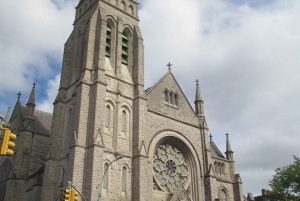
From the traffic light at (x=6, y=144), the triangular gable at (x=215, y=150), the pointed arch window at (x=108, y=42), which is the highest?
the pointed arch window at (x=108, y=42)

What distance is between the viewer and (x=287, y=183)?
2898cm

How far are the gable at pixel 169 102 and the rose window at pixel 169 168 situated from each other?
3.13m

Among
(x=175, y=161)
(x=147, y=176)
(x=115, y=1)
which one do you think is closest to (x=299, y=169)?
(x=175, y=161)

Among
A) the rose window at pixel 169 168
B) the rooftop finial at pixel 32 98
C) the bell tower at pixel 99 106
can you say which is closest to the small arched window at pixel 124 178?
the bell tower at pixel 99 106

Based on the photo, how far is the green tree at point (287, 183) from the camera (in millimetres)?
28500

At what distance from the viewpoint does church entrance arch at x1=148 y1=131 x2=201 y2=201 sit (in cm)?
2816

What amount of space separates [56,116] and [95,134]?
5.43 m

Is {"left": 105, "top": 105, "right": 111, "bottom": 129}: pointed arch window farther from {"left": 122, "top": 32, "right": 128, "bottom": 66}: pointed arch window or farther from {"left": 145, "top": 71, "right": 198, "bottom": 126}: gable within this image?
{"left": 122, "top": 32, "right": 128, "bottom": 66}: pointed arch window

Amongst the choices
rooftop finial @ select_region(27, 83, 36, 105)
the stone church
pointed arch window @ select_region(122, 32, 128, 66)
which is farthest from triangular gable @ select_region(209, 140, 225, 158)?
rooftop finial @ select_region(27, 83, 36, 105)

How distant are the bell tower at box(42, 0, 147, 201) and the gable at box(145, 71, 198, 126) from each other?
168 centimetres

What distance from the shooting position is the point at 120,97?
28.1 m

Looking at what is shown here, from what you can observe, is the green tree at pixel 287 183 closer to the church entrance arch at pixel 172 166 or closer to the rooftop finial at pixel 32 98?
the church entrance arch at pixel 172 166

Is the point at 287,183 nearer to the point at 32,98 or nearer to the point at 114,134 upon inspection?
the point at 114,134

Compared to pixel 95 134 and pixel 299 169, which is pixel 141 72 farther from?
pixel 299 169
